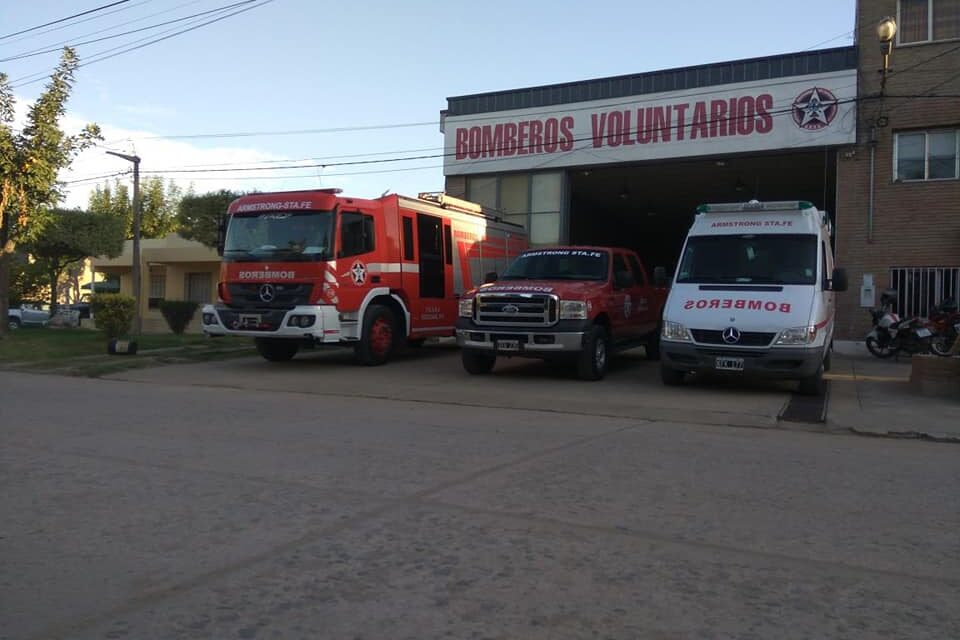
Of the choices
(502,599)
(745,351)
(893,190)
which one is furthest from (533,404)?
(893,190)

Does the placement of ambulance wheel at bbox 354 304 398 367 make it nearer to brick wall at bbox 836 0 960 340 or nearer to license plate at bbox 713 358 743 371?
license plate at bbox 713 358 743 371

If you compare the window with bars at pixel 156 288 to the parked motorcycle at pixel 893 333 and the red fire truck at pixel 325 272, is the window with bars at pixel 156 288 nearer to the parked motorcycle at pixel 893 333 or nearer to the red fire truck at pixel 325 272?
the red fire truck at pixel 325 272

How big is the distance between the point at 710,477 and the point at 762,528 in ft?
4.61

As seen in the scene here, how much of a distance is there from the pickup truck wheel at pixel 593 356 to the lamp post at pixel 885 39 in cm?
935

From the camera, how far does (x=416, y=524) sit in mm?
4809

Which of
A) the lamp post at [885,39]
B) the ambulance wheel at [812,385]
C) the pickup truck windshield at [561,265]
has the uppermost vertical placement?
the lamp post at [885,39]

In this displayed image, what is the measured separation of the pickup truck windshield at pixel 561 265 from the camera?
13789 mm

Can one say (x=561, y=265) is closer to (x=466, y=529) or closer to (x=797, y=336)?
(x=797, y=336)

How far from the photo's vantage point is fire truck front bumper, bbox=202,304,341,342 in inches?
527

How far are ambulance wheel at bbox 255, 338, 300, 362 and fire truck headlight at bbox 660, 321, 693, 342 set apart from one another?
7.41 m

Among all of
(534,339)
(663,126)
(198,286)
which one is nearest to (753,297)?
(534,339)

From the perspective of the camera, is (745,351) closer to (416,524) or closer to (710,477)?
(710,477)

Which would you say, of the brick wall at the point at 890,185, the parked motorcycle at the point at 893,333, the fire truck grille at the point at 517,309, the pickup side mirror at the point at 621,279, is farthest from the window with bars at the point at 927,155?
the fire truck grille at the point at 517,309

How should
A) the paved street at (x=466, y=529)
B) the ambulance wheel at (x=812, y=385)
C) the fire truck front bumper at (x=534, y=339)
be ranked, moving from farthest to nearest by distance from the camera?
1. the fire truck front bumper at (x=534, y=339)
2. the ambulance wheel at (x=812, y=385)
3. the paved street at (x=466, y=529)
